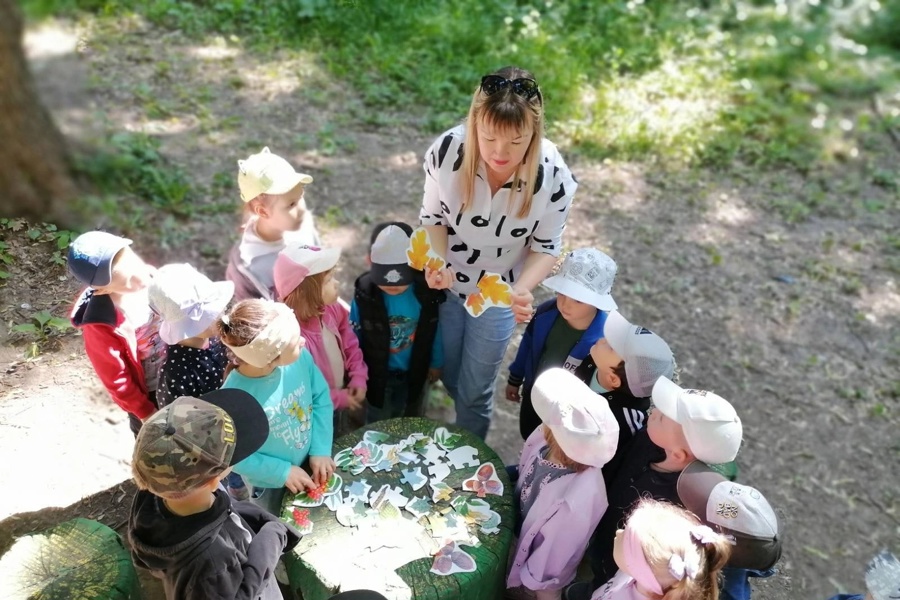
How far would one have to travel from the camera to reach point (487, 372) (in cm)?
341

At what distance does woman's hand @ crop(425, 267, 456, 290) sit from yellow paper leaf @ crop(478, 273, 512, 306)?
15cm

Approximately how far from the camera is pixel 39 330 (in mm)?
3734

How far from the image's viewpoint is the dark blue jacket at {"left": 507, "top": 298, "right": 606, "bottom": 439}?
3.12 meters

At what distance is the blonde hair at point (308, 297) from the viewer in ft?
9.85

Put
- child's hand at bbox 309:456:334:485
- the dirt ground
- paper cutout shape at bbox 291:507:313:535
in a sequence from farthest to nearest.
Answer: the dirt ground → child's hand at bbox 309:456:334:485 → paper cutout shape at bbox 291:507:313:535

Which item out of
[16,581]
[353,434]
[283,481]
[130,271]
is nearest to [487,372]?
[353,434]

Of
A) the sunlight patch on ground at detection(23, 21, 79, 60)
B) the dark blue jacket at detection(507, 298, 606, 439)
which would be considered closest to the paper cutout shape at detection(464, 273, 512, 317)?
the dark blue jacket at detection(507, 298, 606, 439)

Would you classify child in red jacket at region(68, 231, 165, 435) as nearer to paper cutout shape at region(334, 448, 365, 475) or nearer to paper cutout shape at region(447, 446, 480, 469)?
paper cutout shape at region(334, 448, 365, 475)

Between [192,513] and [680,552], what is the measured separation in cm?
151

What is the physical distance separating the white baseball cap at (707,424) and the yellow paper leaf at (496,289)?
0.85m

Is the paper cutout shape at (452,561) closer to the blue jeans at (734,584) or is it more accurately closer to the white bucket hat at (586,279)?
the blue jeans at (734,584)

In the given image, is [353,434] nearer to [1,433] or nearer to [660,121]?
[1,433]

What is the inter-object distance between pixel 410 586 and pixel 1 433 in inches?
93.2

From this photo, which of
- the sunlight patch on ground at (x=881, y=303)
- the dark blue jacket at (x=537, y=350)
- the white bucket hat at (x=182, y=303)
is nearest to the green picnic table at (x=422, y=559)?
the dark blue jacket at (x=537, y=350)
